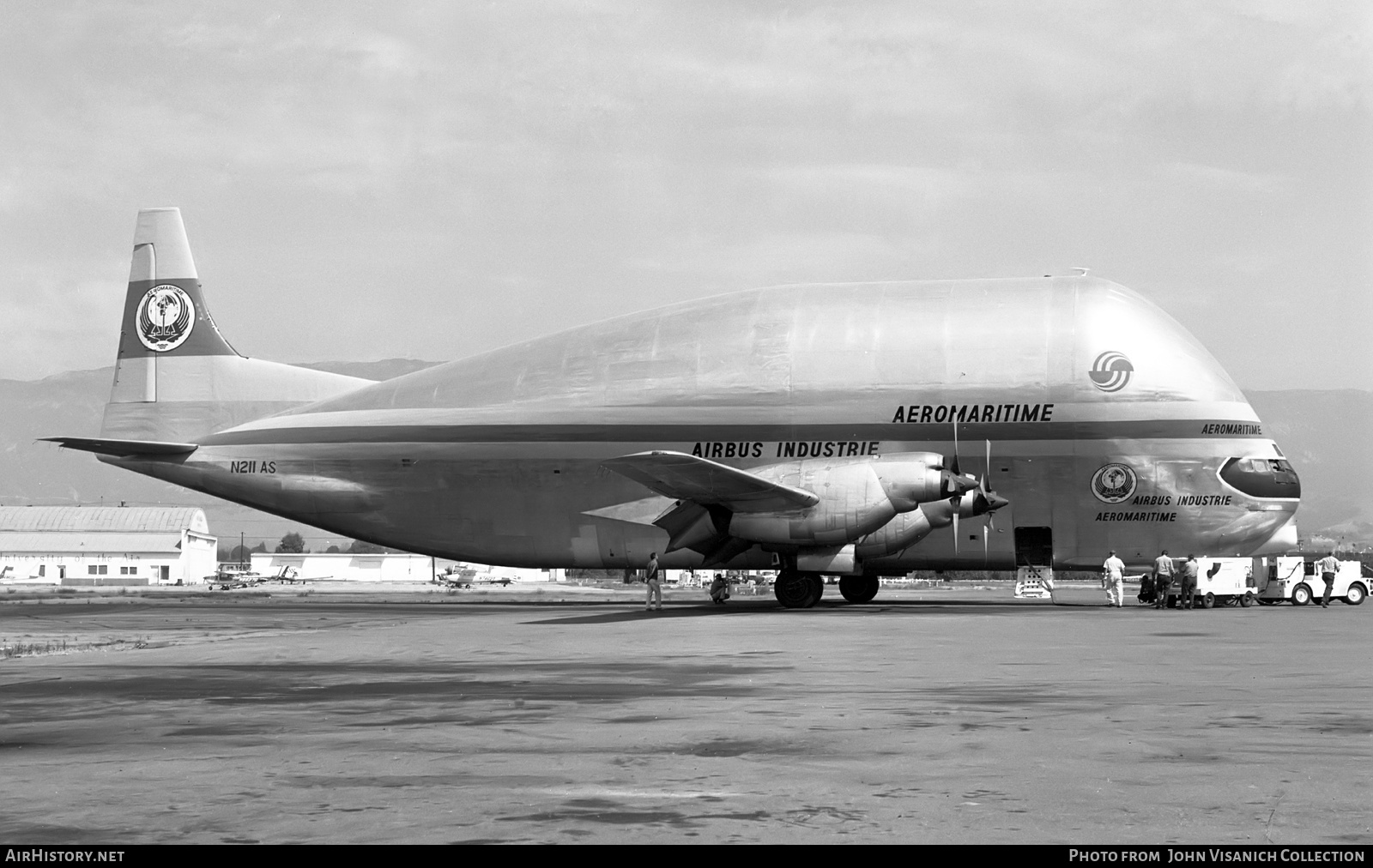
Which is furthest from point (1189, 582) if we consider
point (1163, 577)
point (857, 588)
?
point (857, 588)

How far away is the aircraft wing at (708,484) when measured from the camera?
3141 centimetres

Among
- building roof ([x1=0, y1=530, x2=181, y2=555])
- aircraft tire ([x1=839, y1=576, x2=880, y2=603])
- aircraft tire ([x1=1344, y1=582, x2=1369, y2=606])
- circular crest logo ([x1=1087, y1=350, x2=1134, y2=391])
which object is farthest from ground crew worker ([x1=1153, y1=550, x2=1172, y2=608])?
building roof ([x1=0, y1=530, x2=181, y2=555])

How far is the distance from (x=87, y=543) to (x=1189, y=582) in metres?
108

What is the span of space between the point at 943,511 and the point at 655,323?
972cm

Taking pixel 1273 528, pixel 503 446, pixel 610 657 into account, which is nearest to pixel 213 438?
pixel 503 446

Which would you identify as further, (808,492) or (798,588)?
(798,588)

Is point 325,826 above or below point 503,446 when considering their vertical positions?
below

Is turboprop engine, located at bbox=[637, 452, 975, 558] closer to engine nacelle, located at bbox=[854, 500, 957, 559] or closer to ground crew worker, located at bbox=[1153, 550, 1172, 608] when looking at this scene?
engine nacelle, located at bbox=[854, 500, 957, 559]

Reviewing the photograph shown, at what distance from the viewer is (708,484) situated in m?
32.6

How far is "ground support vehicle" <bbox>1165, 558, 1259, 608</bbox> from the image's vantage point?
38656mm

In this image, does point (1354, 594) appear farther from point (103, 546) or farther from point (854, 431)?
point (103, 546)

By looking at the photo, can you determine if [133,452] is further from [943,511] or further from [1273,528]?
[1273,528]

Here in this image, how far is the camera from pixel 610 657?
62.5 feet

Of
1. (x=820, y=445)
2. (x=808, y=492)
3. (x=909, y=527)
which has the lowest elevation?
(x=909, y=527)
